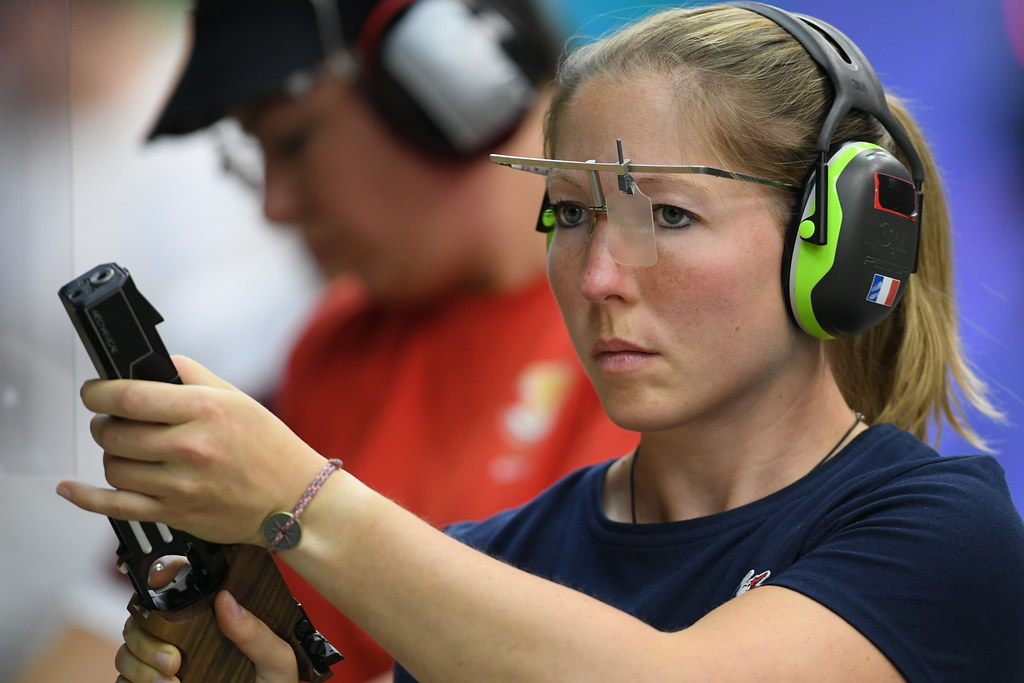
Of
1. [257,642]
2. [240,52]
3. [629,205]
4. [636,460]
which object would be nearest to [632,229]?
[629,205]

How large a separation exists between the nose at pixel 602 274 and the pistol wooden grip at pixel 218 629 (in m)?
0.47

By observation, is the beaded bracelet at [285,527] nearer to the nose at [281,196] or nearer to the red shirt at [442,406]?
the red shirt at [442,406]

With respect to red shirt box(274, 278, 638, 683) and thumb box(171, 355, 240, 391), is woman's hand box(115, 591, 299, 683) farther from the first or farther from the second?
red shirt box(274, 278, 638, 683)

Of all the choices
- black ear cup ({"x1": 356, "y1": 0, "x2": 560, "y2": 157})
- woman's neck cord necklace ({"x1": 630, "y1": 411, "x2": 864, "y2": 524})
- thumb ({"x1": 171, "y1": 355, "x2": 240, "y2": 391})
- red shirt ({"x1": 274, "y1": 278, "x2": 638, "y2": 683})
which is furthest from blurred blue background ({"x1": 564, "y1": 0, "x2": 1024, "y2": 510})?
thumb ({"x1": 171, "y1": 355, "x2": 240, "y2": 391})

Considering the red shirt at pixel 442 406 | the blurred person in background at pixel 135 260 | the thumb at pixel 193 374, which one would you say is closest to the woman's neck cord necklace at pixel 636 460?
the thumb at pixel 193 374

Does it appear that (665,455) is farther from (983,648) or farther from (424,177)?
(424,177)

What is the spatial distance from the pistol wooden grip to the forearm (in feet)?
0.60

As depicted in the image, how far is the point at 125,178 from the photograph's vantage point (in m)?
2.68

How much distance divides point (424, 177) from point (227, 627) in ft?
5.97

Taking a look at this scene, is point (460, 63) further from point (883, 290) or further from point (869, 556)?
point (869, 556)

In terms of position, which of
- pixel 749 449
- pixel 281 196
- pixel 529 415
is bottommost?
pixel 529 415

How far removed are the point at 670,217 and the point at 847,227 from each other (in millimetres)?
212

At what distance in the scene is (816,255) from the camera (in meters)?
1.22

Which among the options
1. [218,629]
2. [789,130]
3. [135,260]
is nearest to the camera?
[218,629]
